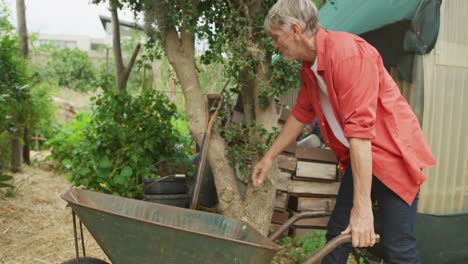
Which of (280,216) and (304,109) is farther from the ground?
(304,109)

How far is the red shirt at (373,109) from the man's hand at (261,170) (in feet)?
1.61

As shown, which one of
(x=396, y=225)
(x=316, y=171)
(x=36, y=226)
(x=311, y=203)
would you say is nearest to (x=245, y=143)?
(x=316, y=171)

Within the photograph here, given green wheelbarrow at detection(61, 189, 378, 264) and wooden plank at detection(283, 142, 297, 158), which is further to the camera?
wooden plank at detection(283, 142, 297, 158)

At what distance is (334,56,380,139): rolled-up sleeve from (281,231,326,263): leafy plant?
5.05ft

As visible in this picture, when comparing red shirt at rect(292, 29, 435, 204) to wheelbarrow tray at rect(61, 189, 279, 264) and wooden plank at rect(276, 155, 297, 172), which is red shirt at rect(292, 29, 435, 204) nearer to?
wheelbarrow tray at rect(61, 189, 279, 264)

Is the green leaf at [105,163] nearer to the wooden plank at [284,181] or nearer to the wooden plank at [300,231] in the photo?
the wooden plank at [284,181]

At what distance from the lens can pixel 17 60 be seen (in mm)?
4023

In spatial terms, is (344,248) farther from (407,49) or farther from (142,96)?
(142,96)

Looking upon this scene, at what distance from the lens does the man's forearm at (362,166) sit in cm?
160

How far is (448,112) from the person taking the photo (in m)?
3.03

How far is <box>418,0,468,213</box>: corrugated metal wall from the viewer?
116 inches

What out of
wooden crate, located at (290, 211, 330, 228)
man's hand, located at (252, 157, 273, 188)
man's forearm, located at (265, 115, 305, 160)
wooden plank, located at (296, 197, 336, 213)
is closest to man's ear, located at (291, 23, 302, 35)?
man's forearm, located at (265, 115, 305, 160)

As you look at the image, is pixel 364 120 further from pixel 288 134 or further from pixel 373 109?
pixel 288 134

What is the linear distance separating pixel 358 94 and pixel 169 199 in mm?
2193
